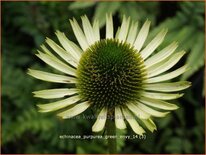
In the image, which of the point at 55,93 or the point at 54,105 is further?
the point at 55,93

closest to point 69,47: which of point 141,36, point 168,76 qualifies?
point 141,36

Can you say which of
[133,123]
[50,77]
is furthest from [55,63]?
[133,123]

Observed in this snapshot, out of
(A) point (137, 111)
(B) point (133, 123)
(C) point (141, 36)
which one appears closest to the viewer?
(B) point (133, 123)

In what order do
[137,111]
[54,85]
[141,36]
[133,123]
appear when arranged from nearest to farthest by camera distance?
[133,123]
[137,111]
[141,36]
[54,85]

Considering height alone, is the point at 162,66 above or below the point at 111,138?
above

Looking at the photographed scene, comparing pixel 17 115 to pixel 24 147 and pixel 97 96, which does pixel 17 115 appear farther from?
pixel 97 96

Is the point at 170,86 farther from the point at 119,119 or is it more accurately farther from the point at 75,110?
the point at 75,110

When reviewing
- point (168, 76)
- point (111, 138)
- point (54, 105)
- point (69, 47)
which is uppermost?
point (69, 47)

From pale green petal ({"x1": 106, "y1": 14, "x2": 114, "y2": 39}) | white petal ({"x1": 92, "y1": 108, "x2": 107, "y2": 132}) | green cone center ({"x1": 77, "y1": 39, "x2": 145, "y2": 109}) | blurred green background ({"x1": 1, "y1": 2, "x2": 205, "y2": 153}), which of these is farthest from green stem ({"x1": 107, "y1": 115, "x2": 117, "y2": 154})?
blurred green background ({"x1": 1, "y1": 2, "x2": 205, "y2": 153})
